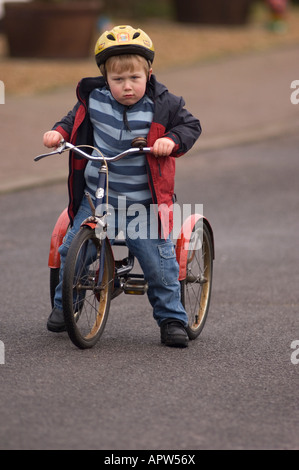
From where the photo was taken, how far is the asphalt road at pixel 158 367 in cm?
391

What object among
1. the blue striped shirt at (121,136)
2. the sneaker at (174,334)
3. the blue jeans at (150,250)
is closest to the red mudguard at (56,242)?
the blue jeans at (150,250)

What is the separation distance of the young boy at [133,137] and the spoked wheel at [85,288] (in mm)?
146

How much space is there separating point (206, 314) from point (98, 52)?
1.65 m

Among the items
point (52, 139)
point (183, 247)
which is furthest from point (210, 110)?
point (52, 139)

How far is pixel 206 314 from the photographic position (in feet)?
18.5

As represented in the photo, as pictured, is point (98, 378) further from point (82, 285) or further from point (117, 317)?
point (117, 317)

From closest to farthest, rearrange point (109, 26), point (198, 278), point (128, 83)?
point (128, 83), point (198, 278), point (109, 26)

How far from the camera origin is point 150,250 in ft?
16.5

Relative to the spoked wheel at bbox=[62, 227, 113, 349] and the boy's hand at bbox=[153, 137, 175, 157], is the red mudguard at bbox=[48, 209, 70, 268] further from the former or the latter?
the boy's hand at bbox=[153, 137, 175, 157]

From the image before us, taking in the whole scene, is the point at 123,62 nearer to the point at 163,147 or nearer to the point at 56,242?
the point at 163,147

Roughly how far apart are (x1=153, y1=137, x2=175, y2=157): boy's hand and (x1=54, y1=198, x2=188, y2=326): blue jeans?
379 millimetres

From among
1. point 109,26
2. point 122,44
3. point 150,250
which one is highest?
point 109,26

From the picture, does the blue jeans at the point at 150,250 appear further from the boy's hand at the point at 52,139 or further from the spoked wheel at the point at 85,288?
the boy's hand at the point at 52,139

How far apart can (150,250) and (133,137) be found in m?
0.57
